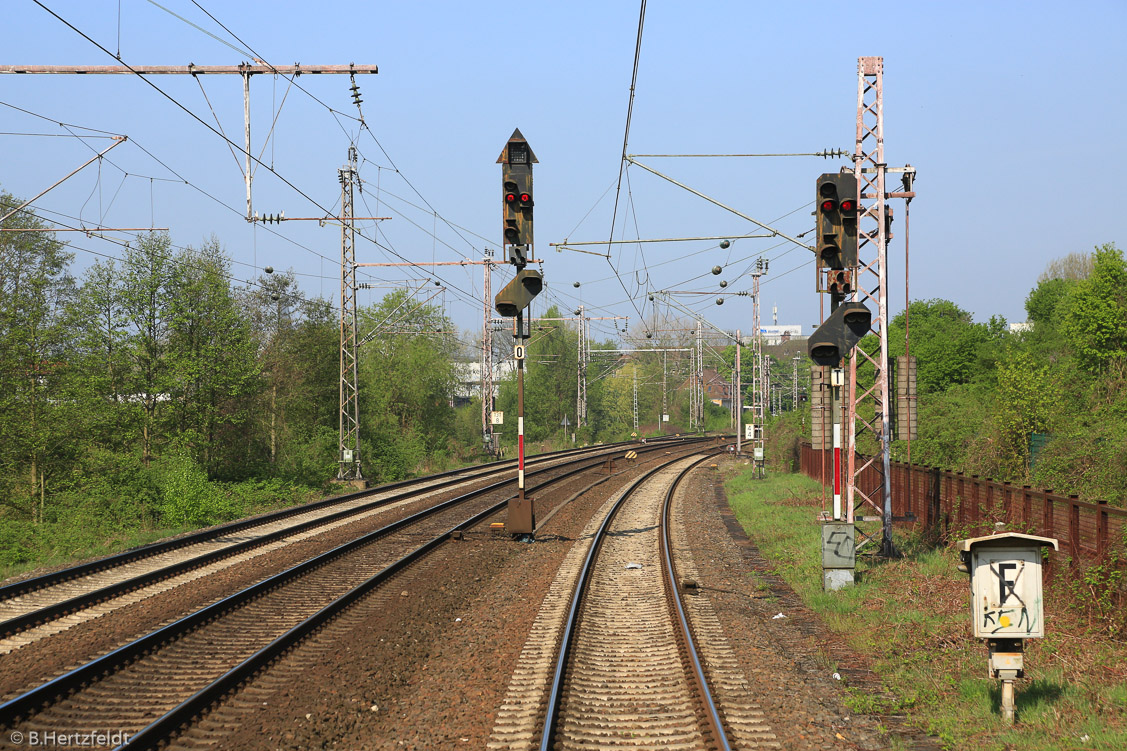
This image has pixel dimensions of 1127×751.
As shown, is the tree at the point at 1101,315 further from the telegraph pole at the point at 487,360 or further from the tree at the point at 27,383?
the tree at the point at 27,383

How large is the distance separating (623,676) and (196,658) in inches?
186

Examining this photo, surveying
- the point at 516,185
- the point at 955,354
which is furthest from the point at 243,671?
the point at 955,354

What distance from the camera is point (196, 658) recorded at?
902 cm

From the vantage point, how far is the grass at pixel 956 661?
6996mm

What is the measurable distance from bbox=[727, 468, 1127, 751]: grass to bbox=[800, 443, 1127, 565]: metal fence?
2.32 feet

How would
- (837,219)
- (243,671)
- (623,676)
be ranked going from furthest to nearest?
(837,219)
(623,676)
(243,671)

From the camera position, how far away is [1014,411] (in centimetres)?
2597

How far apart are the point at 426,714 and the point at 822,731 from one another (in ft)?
11.8

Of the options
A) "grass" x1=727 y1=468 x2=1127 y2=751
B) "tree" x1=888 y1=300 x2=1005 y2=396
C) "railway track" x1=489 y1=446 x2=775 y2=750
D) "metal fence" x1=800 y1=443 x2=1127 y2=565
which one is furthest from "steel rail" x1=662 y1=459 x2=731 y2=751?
"tree" x1=888 y1=300 x2=1005 y2=396

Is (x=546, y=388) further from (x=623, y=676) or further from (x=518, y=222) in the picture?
(x=623, y=676)

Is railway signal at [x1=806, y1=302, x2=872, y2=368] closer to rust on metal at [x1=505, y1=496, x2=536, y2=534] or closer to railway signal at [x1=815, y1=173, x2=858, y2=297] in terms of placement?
railway signal at [x1=815, y1=173, x2=858, y2=297]

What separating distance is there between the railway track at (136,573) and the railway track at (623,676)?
6.30m

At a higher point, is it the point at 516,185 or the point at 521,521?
the point at 516,185

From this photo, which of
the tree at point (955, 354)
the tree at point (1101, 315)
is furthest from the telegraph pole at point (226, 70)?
the tree at point (955, 354)
